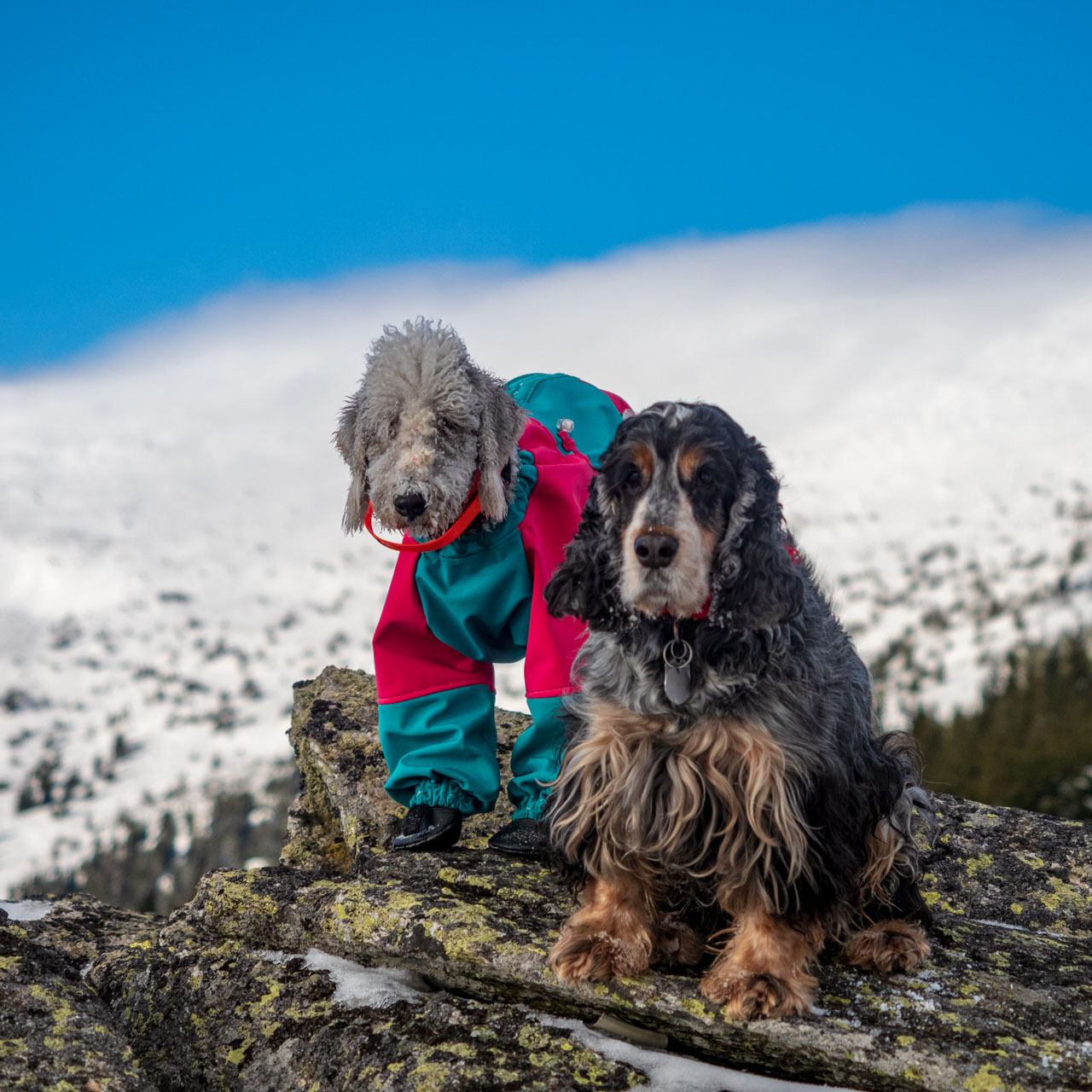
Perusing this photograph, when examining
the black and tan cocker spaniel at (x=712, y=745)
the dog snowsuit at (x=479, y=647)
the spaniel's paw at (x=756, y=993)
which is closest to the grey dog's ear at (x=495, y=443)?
the dog snowsuit at (x=479, y=647)

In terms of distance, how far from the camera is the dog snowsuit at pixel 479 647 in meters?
6.61

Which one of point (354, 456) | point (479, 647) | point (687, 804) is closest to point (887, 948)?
point (687, 804)

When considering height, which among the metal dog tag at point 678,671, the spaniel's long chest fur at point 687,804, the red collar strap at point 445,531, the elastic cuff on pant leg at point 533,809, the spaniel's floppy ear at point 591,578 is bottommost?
the elastic cuff on pant leg at point 533,809

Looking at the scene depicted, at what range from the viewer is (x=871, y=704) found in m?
5.41

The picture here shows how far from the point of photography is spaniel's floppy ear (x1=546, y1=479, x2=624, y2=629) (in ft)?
15.9

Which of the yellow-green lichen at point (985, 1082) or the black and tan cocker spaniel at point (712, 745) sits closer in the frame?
the yellow-green lichen at point (985, 1082)

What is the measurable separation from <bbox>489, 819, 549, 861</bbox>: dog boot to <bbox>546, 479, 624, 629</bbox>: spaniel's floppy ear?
6.91 ft

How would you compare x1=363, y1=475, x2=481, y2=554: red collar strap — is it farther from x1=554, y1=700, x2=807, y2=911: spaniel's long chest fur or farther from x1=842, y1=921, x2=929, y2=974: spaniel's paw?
x1=842, y1=921, x2=929, y2=974: spaniel's paw

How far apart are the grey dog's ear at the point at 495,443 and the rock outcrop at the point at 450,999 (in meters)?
2.16

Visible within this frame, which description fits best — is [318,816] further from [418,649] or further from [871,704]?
[871,704]

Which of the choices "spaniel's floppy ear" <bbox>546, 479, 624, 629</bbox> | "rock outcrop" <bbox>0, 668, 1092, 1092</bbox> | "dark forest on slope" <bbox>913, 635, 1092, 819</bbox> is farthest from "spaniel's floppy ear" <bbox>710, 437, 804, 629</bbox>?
"dark forest on slope" <bbox>913, 635, 1092, 819</bbox>

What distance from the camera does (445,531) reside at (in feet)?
20.6

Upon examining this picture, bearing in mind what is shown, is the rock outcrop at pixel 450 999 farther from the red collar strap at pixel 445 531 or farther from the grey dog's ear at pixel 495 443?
the grey dog's ear at pixel 495 443

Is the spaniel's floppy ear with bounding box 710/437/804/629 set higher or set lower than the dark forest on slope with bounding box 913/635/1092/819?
higher
